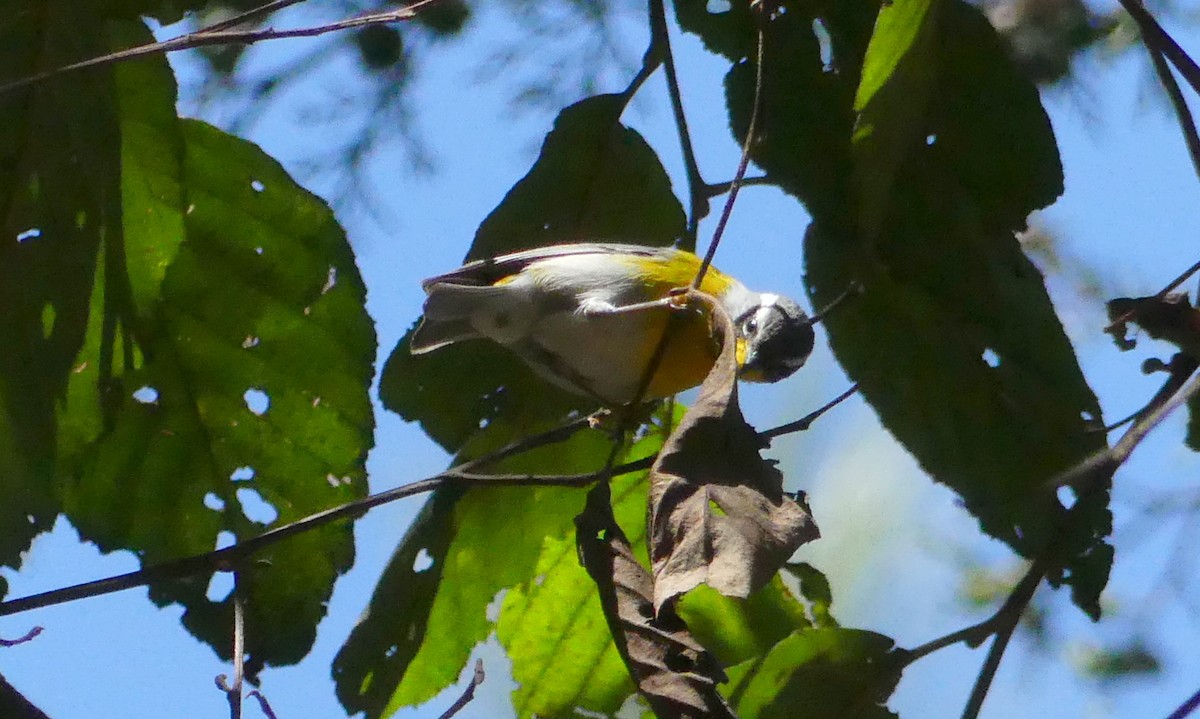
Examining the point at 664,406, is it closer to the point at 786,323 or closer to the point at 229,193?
the point at 786,323

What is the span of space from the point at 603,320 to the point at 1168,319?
3.10 ft

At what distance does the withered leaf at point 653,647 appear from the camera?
1.44 metres

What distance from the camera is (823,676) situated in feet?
6.51

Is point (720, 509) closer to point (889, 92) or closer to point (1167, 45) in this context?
point (889, 92)

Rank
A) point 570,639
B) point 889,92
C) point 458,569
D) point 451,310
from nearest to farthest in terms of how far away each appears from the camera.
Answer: point 889,92
point 458,569
point 570,639
point 451,310

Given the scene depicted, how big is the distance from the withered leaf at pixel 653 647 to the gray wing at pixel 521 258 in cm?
84

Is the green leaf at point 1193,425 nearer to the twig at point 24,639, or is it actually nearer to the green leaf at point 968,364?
the green leaf at point 968,364

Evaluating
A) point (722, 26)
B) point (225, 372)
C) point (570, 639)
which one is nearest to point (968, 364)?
point (722, 26)

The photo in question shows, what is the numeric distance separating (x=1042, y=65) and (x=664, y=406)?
8.05ft

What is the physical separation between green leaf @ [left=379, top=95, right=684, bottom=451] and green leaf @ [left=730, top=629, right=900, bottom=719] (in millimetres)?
605

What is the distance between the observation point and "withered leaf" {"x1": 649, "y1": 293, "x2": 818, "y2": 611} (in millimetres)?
1293

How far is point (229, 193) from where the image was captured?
6.98 feet

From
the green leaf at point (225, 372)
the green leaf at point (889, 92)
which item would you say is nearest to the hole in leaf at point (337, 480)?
the green leaf at point (225, 372)

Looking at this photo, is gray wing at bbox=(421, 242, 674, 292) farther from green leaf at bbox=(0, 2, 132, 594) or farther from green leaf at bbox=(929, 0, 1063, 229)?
green leaf at bbox=(0, 2, 132, 594)
